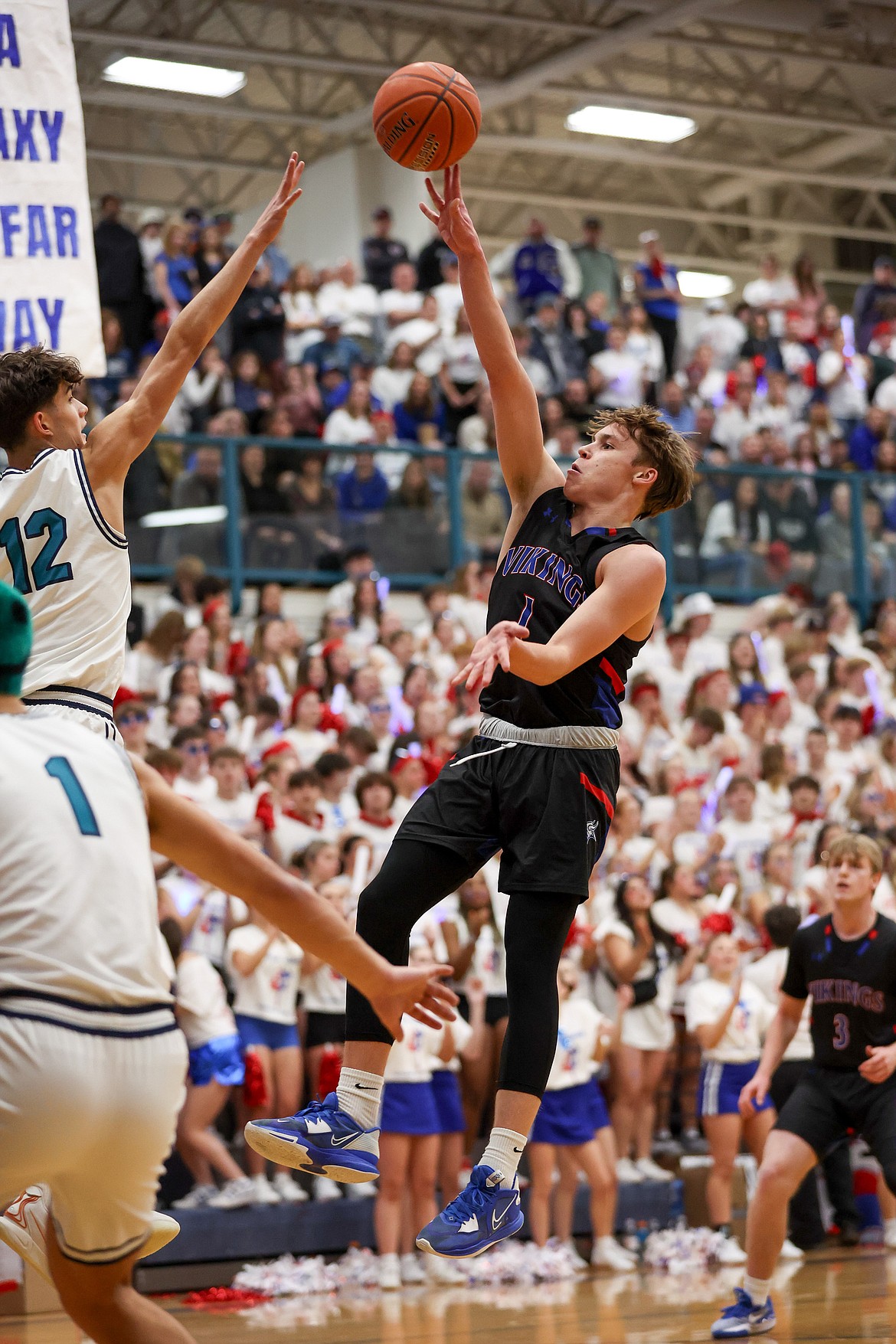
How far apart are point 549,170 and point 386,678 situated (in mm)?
16250

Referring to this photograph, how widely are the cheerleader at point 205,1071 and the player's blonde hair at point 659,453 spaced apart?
4.69 m

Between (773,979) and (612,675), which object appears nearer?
(612,675)

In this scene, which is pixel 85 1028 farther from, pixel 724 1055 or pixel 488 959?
pixel 724 1055

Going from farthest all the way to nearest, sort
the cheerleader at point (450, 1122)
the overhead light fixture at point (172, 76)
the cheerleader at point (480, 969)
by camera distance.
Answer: the overhead light fixture at point (172, 76) → the cheerleader at point (480, 969) → the cheerleader at point (450, 1122)

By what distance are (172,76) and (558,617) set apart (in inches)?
696

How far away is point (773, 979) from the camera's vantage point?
11352 mm

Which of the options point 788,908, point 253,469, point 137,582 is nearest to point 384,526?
point 253,469

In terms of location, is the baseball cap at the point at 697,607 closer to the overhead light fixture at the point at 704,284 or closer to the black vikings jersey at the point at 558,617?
the black vikings jersey at the point at 558,617

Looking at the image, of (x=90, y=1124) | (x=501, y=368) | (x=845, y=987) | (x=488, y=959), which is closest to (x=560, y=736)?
(x=501, y=368)

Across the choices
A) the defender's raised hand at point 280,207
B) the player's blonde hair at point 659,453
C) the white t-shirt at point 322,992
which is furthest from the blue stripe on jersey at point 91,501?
the white t-shirt at point 322,992

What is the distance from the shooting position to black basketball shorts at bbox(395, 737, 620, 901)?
5469mm

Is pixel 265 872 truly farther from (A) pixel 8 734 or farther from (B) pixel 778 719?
(B) pixel 778 719

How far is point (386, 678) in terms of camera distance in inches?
524

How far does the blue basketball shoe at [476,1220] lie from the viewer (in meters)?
5.12
